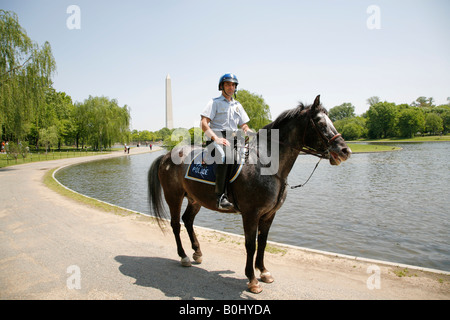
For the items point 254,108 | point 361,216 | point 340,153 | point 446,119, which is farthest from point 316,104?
point 446,119

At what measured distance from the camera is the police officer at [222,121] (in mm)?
4508

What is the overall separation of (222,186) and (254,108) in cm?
5149

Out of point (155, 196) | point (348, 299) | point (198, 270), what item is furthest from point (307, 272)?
point (155, 196)

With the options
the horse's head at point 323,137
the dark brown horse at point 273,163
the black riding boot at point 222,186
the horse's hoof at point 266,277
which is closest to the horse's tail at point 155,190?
the dark brown horse at point 273,163

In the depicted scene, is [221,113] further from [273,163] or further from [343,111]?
[343,111]

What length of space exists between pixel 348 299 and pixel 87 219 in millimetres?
8432

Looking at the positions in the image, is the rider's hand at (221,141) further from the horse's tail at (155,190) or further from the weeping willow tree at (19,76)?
the weeping willow tree at (19,76)

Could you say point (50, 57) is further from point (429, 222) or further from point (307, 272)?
point (429, 222)

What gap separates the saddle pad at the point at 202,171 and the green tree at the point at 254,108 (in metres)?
48.5

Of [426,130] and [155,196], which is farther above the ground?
[426,130]

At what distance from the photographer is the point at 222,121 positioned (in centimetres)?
479

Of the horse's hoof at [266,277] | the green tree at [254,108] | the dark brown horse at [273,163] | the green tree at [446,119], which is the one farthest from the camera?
the green tree at [446,119]

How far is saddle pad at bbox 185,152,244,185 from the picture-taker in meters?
4.51
